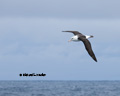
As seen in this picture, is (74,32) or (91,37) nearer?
(91,37)

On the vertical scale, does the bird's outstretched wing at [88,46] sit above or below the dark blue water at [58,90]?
above

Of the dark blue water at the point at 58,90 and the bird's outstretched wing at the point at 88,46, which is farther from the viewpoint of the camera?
the dark blue water at the point at 58,90

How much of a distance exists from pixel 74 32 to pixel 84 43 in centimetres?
184

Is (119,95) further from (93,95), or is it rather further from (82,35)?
(82,35)

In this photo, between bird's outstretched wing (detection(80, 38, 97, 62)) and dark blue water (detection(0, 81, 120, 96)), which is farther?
dark blue water (detection(0, 81, 120, 96))

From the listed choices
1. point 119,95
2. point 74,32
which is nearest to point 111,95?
point 119,95

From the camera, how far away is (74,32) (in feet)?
75.5

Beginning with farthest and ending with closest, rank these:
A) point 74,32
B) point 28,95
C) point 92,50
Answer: point 28,95, point 74,32, point 92,50

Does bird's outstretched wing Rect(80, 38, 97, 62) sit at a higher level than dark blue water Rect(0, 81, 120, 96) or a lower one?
higher

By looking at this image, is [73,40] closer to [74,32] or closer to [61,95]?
[74,32]

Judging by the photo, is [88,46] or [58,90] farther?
[58,90]

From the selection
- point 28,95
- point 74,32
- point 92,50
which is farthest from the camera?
point 28,95

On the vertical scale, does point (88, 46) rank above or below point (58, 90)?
above

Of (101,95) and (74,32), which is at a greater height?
(74,32)
